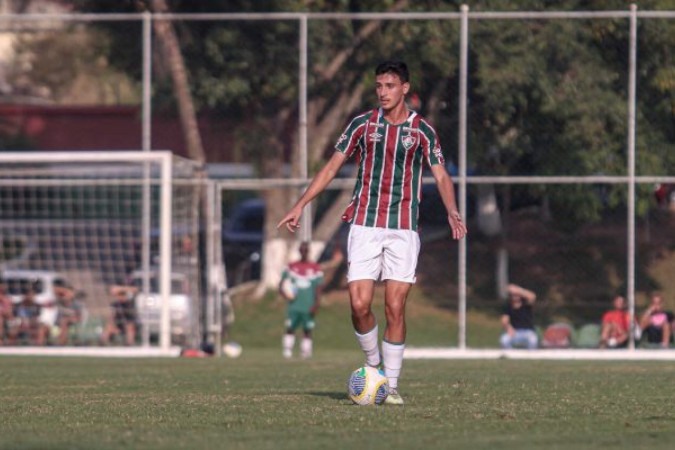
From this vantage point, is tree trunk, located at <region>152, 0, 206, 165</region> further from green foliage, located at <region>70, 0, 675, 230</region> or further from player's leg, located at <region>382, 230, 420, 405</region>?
player's leg, located at <region>382, 230, 420, 405</region>

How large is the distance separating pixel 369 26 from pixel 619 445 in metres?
16.2

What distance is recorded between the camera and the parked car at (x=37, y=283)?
2397 centimetres

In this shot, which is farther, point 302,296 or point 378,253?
point 302,296

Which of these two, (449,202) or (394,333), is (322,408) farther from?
(449,202)

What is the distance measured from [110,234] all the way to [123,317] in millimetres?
3944

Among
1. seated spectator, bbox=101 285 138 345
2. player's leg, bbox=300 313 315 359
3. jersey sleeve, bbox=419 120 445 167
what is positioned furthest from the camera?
seated spectator, bbox=101 285 138 345

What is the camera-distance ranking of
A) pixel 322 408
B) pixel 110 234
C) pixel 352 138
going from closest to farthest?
pixel 322 408 → pixel 352 138 → pixel 110 234

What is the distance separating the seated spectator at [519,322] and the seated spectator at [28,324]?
7.04m

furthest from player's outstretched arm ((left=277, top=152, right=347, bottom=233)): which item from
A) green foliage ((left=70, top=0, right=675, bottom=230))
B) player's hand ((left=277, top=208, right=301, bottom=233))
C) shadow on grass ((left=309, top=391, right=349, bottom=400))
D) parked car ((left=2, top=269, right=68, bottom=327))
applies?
parked car ((left=2, top=269, right=68, bottom=327))

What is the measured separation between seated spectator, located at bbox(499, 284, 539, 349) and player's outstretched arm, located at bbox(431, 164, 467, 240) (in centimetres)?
1235

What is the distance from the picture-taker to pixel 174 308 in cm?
2298

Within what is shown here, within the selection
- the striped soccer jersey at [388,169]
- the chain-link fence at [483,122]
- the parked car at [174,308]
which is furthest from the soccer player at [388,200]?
the parked car at [174,308]

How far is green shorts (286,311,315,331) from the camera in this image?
71.7 feet

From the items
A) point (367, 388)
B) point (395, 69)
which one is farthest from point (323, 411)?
point (395, 69)
